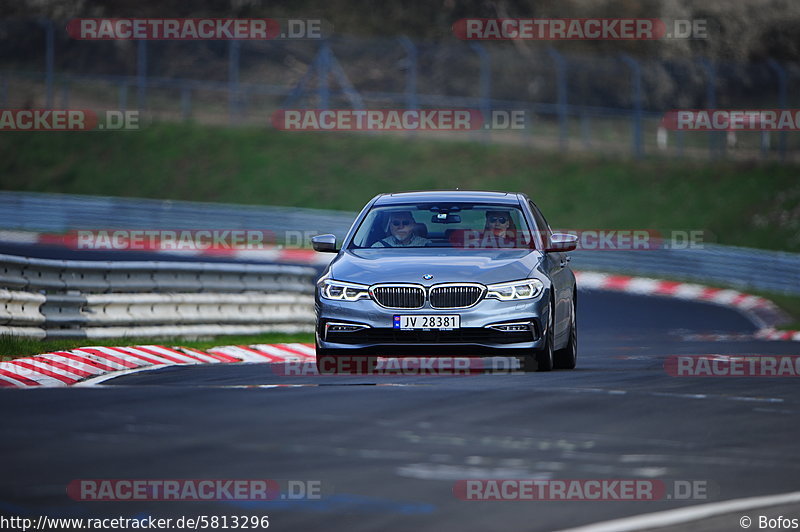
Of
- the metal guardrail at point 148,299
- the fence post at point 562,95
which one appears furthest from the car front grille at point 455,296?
the fence post at point 562,95

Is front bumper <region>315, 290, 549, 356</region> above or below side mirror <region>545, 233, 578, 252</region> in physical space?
Result: below

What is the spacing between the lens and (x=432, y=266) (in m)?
12.5

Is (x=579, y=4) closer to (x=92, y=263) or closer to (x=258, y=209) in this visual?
(x=258, y=209)

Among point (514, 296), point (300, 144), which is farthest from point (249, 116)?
point (514, 296)

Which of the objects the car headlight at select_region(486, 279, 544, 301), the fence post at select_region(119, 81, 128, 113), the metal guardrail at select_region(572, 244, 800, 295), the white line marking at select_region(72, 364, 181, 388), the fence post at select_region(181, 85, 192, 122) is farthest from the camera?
the fence post at select_region(181, 85, 192, 122)

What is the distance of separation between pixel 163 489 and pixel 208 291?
11413mm

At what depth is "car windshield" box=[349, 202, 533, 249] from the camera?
43.8 ft

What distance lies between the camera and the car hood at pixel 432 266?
12383 millimetres

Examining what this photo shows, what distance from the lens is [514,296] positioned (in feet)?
40.6

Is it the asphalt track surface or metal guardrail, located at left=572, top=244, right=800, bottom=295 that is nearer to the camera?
the asphalt track surface

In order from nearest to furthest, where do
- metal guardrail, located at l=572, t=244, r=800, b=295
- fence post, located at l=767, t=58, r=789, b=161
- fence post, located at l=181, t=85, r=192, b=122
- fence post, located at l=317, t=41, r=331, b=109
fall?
metal guardrail, located at l=572, t=244, r=800, b=295 < fence post, located at l=767, t=58, r=789, b=161 < fence post, located at l=317, t=41, r=331, b=109 < fence post, located at l=181, t=85, r=192, b=122

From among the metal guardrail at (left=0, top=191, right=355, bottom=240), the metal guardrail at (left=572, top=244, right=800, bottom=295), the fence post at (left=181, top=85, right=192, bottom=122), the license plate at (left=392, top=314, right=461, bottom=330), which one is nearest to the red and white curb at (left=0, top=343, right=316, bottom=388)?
the license plate at (left=392, top=314, right=461, bottom=330)

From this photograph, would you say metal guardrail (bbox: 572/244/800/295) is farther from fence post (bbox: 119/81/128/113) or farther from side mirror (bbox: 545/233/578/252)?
side mirror (bbox: 545/233/578/252)

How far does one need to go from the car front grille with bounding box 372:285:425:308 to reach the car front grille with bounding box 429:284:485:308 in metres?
0.10
